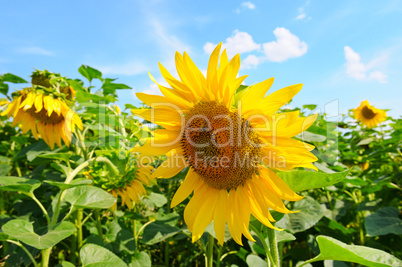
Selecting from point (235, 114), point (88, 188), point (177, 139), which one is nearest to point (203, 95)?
point (235, 114)

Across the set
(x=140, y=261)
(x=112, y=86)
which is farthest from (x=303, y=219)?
(x=112, y=86)

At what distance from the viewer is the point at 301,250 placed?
7.46ft

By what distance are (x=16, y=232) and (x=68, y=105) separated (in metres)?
1.05

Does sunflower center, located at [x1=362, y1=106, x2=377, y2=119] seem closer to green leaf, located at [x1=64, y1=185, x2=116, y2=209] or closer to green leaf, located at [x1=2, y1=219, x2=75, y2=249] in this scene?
green leaf, located at [x1=64, y1=185, x2=116, y2=209]

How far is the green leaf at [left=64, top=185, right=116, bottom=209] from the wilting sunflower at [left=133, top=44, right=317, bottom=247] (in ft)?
1.16

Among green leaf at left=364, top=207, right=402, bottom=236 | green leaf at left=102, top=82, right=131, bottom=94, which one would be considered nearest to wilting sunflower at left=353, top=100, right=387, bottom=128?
green leaf at left=364, top=207, right=402, bottom=236

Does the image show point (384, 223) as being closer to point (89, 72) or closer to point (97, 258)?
point (97, 258)

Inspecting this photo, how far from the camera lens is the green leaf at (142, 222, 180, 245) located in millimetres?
1538

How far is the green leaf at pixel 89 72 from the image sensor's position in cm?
225

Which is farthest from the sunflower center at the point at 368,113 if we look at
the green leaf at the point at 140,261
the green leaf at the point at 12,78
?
the green leaf at the point at 12,78

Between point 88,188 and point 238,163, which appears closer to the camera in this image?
point 238,163

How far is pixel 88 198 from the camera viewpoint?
1.39 meters

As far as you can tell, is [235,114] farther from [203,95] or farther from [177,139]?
[177,139]

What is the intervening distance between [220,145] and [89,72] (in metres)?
1.68
